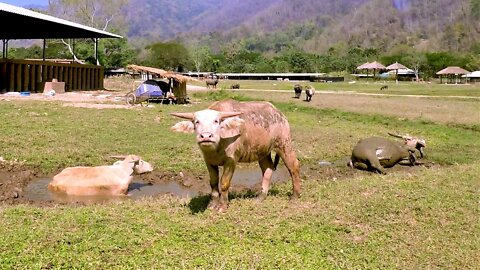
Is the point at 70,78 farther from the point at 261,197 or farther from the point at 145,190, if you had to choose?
the point at 261,197

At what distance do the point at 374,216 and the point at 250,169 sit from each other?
529 cm

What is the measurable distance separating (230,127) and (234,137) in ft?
0.78

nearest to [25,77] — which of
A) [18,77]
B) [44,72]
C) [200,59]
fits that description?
[18,77]

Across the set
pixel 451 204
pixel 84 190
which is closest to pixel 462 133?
pixel 451 204

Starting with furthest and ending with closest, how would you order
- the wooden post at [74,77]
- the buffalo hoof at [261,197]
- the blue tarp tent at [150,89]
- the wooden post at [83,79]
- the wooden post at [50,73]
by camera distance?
the wooden post at [83,79]
the wooden post at [74,77]
the wooden post at [50,73]
the blue tarp tent at [150,89]
the buffalo hoof at [261,197]

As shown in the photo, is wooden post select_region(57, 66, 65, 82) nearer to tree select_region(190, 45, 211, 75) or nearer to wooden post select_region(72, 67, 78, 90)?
wooden post select_region(72, 67, 78, 90)

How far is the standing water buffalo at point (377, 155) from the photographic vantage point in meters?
12.1

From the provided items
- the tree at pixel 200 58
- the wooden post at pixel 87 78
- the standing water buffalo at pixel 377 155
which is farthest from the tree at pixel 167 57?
the standing water buffalo at pixel 377 155

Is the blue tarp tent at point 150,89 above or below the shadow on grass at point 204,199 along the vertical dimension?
above

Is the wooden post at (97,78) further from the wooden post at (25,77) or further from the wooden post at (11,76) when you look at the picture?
the wooden post at (11,76)

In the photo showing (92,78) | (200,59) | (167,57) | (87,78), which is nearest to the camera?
(87,78)

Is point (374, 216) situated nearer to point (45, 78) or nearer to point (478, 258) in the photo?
point (478, 258)

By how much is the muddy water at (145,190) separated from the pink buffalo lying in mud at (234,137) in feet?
6.12

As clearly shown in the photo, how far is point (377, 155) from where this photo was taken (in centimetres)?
1229
